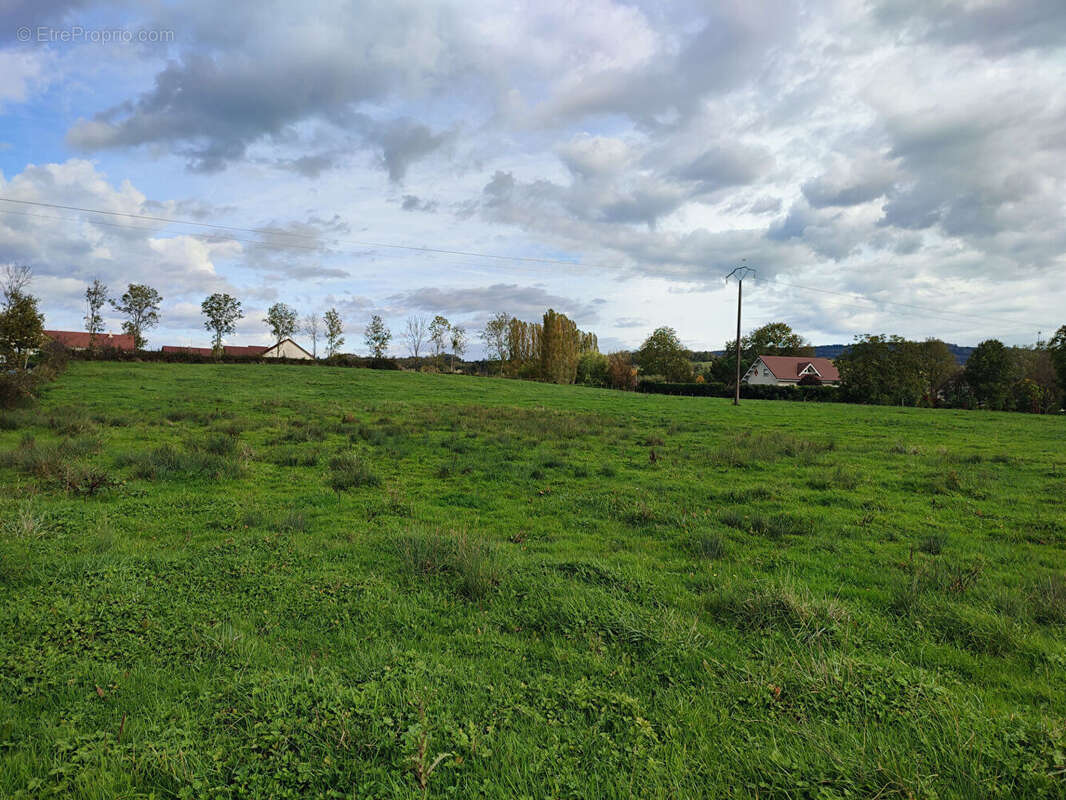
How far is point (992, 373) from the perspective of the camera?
62656mm

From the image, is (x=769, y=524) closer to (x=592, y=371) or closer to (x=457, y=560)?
(x=457, y=560)

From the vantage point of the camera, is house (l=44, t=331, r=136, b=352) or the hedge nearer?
the hedge

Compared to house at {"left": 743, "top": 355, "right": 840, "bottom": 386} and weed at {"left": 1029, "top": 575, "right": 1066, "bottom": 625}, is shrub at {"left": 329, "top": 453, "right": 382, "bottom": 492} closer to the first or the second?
weed at {"left": 1029, "top": 575, "right": 1066, "bottom": 625}

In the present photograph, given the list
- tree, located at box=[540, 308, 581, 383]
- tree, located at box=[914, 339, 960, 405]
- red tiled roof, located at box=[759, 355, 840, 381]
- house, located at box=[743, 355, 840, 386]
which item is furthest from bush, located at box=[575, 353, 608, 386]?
tree, located at box=[914, 339, 960, 405]

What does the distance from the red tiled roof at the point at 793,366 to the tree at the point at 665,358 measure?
46.5 feet

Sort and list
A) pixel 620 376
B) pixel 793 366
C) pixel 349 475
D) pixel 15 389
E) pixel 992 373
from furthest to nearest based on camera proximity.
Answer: pixel 793 366, pixel 620 376, pixel 992 373, pixel 15 389, pixel 349 475

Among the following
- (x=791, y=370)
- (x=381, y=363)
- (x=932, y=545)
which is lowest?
(x=932, y=545)

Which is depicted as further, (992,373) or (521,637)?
(992,373)

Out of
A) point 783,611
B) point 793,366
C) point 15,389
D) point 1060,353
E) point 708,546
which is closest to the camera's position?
point 783,611

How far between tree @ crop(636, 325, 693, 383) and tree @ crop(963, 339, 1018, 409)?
42260 mm

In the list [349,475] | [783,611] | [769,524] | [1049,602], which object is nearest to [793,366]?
[769,524]

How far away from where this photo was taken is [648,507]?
29.1 feet

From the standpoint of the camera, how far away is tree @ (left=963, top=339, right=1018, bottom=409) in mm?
61781

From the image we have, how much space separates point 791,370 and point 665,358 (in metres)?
22.3
